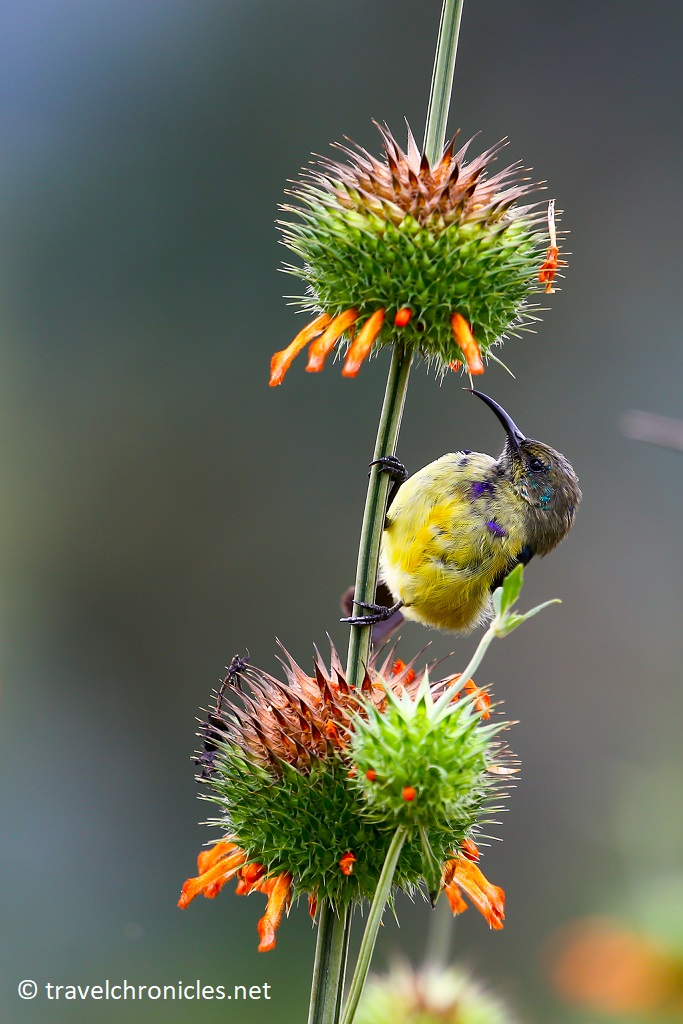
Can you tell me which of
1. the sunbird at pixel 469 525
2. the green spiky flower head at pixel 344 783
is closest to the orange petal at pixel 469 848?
the green spiky flower head at pixel 344 783

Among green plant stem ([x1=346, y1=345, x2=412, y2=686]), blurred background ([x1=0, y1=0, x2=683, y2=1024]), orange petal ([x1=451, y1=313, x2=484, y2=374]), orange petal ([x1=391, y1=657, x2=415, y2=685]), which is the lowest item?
orange petal ([x1=391, y1=657, x2=415, y2=685])

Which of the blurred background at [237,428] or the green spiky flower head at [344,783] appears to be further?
the blurred background at [237,428]

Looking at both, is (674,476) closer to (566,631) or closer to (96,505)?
(566,631)

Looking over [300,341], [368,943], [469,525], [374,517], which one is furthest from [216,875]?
[469,525]

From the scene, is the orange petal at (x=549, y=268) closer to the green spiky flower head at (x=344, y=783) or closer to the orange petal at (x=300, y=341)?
the orange petal at (x=300, y=341)

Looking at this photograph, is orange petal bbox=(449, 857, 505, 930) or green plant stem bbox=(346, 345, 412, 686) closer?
green plant stem bbox=(346, 345, 412, 686)

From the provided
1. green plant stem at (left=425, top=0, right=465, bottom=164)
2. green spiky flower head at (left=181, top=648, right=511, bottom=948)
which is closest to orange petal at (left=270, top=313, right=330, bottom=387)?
green plant stem at (left=425, top=0, right=465, bottom=164)

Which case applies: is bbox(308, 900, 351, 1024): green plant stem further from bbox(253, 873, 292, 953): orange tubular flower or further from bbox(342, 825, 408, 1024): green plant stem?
bbox(342, 825, 408, 1024): green plant stem
